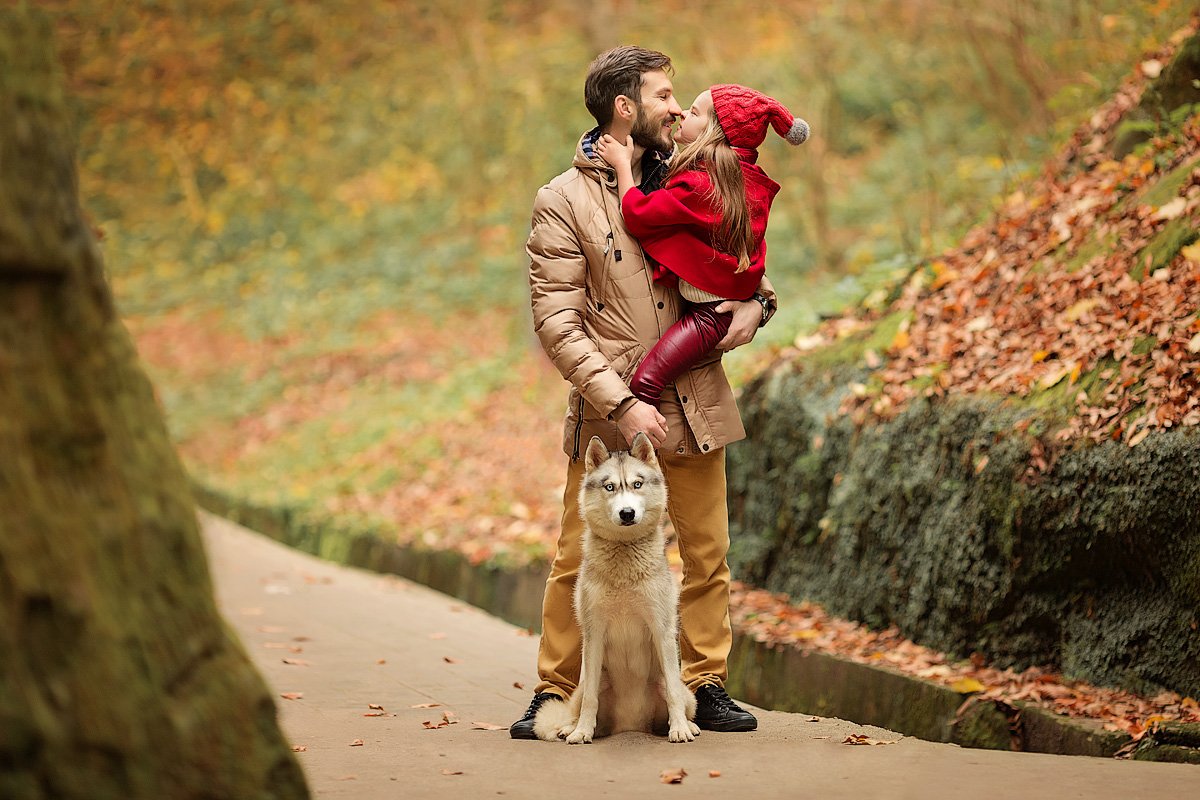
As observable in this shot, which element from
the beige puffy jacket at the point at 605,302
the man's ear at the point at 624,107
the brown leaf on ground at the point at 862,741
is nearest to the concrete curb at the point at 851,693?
the brown leaf on ground at the point at 862,741

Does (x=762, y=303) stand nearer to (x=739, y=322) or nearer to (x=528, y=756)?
(x=739, y=322)

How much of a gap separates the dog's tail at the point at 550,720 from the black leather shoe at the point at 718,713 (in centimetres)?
58

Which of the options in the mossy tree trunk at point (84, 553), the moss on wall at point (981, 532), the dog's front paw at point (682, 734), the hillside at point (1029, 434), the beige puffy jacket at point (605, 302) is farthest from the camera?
the hillside at point (1029, 434)

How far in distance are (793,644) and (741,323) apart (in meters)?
2.96

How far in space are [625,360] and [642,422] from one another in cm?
36

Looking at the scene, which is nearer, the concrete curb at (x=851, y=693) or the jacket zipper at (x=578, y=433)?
the jacket zipper at (x=578, y=433)

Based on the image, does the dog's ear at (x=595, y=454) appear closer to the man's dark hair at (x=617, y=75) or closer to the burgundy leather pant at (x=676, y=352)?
the burgundy leather pant at (x=676, y=352)

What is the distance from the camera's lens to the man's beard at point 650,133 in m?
4.98

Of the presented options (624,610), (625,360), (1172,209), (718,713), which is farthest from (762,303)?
(1172,209)

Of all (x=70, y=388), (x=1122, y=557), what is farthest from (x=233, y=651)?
(x=1122, y=557)

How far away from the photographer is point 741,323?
491cm

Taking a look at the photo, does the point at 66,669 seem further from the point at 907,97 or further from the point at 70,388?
the point at 907,97

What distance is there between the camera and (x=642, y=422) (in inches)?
185

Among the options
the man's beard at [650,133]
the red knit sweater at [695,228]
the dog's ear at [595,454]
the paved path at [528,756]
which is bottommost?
the paved path at [528,756]
